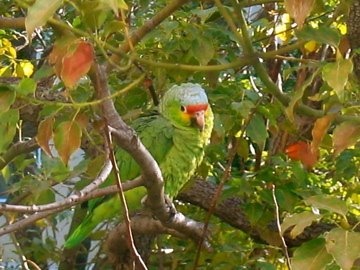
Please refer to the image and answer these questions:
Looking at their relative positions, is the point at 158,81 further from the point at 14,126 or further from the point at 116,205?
the point at 14,126

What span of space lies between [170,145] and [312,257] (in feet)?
3.65

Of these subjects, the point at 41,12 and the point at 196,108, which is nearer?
the point at 41,12

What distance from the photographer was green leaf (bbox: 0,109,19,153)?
47.3 inches

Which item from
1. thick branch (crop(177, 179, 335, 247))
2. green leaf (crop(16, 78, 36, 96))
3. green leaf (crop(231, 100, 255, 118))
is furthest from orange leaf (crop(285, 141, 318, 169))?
green leaf (crop(16, 78, 36, 96))

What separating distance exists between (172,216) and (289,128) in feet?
1.41

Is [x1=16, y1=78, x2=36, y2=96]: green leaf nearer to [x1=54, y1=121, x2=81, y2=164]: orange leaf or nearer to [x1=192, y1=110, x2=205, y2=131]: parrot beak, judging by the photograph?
[x1=54, y1=121, x2=81, y2=164]: orange leaf

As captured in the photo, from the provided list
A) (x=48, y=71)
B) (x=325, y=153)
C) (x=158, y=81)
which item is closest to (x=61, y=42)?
(x=48, y=71)

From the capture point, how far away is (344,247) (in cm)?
100

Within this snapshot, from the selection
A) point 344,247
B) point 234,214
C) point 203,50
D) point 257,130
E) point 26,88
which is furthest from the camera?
point 234,214

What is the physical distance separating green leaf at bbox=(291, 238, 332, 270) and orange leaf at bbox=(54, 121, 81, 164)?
332 mm

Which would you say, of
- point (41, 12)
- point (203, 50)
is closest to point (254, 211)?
point (203, 50)

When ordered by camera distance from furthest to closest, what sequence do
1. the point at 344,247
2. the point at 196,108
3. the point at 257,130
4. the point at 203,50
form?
the point at 196,108 < the point at 257,130 < the point at 203,50 < the point at 344,247

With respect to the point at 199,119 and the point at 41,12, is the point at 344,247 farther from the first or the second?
the point at 199,119

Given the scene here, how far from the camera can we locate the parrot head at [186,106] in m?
1.97
